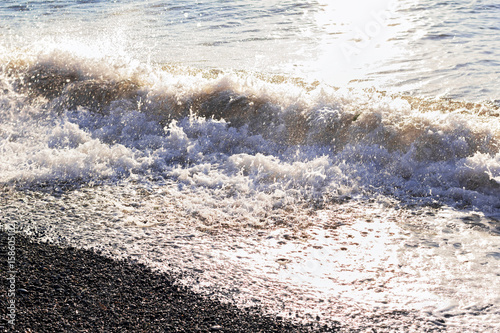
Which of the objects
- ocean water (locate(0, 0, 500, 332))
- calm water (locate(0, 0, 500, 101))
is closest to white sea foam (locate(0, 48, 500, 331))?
ocean water (locate(0, 0, 500, 332))

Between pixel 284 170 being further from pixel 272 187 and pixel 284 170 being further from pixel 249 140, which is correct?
pixel 249 140

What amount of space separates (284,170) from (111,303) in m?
2.83

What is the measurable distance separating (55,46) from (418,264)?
30.0 ft

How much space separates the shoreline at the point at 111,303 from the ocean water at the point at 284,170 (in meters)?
0.16

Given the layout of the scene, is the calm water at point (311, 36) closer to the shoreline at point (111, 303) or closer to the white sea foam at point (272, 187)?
the white sea foam at point (272, 187)

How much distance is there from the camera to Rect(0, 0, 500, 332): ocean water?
3.44 metres

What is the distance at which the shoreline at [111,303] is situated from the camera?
2889 mm

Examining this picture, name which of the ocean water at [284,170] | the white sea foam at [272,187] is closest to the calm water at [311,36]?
the ocean water at [284,170]

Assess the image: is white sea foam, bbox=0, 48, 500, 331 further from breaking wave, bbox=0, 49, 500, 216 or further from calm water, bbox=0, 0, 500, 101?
calm water, bbox=0, 0, 500, 101

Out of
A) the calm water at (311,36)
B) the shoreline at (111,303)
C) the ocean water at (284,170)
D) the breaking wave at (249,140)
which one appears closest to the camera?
the shoreline at (111,303)

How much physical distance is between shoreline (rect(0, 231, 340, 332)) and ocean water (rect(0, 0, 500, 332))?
6.2 inches

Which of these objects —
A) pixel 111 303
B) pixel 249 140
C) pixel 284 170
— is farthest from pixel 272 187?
pixel 111 303

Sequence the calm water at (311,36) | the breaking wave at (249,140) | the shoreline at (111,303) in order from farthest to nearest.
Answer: the calm water at (311,36)
the breaking wave at (249,140)
the shoreline at (111,303)

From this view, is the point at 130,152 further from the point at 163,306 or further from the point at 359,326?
the point at 359,326
